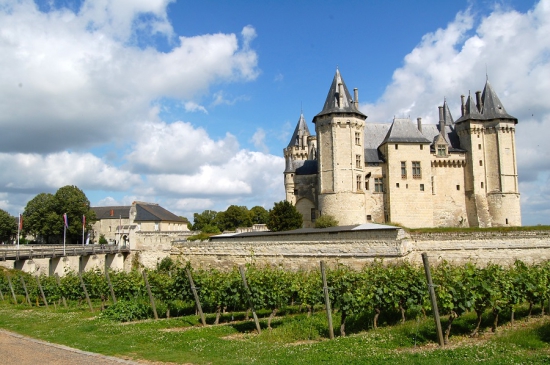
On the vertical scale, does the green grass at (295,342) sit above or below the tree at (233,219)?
below

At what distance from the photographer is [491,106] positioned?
138ft

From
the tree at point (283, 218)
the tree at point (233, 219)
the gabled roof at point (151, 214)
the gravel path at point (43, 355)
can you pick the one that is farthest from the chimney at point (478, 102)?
the gravel path at point (43, 355)

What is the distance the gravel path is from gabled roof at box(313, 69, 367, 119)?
102 feet

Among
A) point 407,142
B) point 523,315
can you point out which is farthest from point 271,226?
point 523,315

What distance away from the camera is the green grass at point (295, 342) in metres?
8.32

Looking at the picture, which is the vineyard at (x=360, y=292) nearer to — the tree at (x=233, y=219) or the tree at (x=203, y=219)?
the tree at (x=233, y=219)

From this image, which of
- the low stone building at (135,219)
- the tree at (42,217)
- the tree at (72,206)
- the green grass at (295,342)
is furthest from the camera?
the low stone building at (135,219)

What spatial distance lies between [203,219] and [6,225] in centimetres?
2595

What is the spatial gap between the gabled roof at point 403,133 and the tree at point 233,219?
29.3m

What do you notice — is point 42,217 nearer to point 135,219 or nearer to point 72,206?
point 72,206

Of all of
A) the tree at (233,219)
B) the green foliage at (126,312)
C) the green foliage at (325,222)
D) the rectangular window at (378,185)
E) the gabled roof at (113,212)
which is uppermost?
the rectangular window at (378,185)

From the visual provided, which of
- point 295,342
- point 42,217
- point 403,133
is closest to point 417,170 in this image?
point 403,133

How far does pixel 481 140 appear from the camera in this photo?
137 feet

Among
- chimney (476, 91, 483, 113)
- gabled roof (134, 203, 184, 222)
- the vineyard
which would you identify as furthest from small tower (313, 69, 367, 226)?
gabled roof (134, 203, 184, 222)
